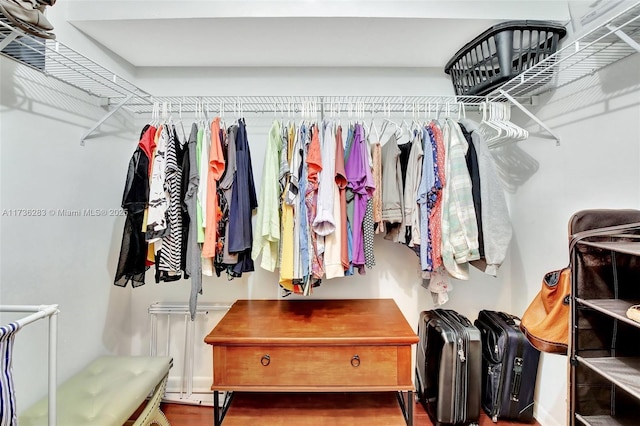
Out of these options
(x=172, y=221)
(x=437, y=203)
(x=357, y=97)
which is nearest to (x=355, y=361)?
(x=437, y=203)

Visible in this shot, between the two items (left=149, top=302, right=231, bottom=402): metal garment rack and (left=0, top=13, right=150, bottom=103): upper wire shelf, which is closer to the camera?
(left=0, top=13, right=150, bottom=103): upper wire shelf

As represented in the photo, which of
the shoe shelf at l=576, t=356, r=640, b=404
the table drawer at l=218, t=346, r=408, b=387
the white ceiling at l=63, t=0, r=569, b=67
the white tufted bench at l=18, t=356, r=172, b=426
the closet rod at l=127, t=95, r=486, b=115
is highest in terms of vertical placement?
the white ceiling at l=63, t=0, r=569, b=67

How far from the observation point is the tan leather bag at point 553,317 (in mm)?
1029

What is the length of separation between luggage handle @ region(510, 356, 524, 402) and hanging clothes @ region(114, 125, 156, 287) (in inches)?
79.7

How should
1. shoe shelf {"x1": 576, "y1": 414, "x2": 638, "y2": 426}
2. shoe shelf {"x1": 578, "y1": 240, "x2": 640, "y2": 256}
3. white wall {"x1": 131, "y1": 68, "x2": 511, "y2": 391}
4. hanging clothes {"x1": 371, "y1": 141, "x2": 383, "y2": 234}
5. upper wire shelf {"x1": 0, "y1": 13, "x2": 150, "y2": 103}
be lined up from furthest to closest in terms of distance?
1. white wall {"x1": 131, "y1": 68, "x2": 511, "y2": 391}
2. hanging clothes {"x1": 371, "y1": 141, "x2": 383, "y2": 234}
3. upper wire shelf {"x1": 0, "y1": 13, "x2": 150, "y2": 103}
4. shoe shelf {"x1": 576, "y1": 414, "x2": 638, "y2": 426}
5. shoe shelf {"x1": 578, "y1": 240, "x2": 640, "y2": 256}

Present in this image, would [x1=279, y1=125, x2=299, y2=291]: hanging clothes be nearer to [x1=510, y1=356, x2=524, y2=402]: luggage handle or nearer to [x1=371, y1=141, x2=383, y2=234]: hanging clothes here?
[x1=371, y1=141, x2=383, y2=234]: hanging clothes

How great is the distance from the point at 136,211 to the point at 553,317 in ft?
5.76

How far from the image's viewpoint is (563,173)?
152cm

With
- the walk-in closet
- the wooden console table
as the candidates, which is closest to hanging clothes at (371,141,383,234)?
the walk-in closet

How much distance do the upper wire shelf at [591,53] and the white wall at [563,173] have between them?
1.6 inches

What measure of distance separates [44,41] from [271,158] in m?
1.03

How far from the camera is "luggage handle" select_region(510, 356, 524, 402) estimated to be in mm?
1635

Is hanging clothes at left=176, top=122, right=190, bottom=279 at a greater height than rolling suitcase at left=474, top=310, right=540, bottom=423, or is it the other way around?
hanging clothes at left=176, top=122, right=190, bottom=279

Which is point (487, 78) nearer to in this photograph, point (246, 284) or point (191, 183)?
point (191, 183)
